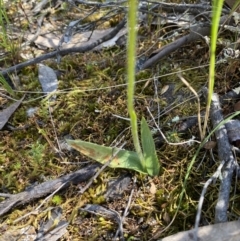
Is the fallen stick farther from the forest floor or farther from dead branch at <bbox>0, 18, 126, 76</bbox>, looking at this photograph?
dead branch at <bbox>0, 18, 126, 76</bbox>

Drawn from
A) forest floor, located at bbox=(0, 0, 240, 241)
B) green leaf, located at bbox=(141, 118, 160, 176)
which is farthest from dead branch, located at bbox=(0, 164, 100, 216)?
green leaf, located at bbox=(141, 118, 160, 176)

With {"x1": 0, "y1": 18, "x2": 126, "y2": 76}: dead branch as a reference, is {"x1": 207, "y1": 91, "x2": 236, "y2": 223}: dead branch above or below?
below

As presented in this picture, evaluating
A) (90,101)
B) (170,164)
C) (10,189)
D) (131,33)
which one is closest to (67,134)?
(90,101)

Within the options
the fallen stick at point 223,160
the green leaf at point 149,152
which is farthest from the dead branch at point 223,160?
the green leaf at point 149,152

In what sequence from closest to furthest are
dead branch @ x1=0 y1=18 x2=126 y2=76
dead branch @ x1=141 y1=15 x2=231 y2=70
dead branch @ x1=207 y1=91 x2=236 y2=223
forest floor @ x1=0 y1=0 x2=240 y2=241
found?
dead branch @ x1=207 y1=91 x2=236 y2=223, forest floor @ x1=0 y1=0 x2=240 y2=241, dead branch @ x1=141 y1=15 x2=231 y2=70, dead branch @ x1=0 y1=18 x2=126 y2=76

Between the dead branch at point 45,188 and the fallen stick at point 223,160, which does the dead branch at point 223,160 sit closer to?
the fallen stick at point 223,160

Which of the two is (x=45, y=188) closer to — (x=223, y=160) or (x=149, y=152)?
(x=149, y=152)

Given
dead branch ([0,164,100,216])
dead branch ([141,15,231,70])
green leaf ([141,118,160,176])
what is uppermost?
dead branch ([141,15,231,70])

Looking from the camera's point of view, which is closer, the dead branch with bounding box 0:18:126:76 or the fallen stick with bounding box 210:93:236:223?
the fallen stick with bounding box 210:93:236:223

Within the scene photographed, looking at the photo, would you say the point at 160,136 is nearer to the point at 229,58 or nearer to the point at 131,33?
the point at 229,58
